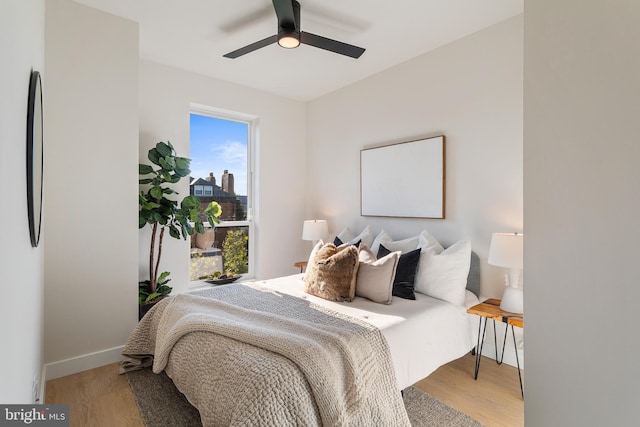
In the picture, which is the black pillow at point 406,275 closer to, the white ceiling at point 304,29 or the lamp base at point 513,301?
the lamp base at point 513,301

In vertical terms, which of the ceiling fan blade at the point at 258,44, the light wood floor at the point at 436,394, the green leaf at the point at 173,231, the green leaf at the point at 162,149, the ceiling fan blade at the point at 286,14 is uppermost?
the ceiling fan blade at the point at 286,14

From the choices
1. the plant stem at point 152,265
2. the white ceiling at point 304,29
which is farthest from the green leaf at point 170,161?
the white ceiling at point 304,29

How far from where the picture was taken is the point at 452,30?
2.88 meters

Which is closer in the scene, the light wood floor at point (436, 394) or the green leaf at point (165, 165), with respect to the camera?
the light wood floor at point (436, 394)

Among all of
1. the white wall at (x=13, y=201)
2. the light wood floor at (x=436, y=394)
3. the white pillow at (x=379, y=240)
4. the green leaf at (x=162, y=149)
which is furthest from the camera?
the white pillow at (x=379, y=240)

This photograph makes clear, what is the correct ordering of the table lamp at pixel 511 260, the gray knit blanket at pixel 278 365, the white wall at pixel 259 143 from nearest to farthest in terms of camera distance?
the gray knit blanket at pixel 278 365 < the table lamp at pixel 511 260 < the white wall at pixel 259 143

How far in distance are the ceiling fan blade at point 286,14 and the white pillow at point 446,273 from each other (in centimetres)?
204

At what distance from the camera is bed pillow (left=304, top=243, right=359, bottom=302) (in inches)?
102

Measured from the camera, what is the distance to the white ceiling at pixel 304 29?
8.36 ft

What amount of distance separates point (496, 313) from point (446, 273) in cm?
45
